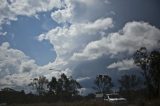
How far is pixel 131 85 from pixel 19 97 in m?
35.8

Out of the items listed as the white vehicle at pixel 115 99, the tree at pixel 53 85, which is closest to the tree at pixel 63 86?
the tree at pixel 53 85

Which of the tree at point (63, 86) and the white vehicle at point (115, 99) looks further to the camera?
the tree at point (63, 86)

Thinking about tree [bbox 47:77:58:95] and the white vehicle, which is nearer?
the white vehicle

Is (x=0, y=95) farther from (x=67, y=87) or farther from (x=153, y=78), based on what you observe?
(x=153, y=78)

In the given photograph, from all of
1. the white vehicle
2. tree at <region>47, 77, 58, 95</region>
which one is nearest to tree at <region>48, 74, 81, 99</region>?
tree at <region>47, 77, 58, 95</region>

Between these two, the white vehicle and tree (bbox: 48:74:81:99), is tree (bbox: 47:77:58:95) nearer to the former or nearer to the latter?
tree (bbox: 48:74:81:99)

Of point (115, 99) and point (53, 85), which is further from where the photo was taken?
point (53, 85)

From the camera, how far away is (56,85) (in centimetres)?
11494

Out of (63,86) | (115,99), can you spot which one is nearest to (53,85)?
(63,86)

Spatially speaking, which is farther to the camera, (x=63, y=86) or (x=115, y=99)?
(x=63, y=86)

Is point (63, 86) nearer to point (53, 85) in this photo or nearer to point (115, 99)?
point (53, 85)

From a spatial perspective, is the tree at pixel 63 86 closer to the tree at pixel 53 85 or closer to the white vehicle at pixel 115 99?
the tree at pixel 53 85

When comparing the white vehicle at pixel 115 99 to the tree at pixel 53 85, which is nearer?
the white vehicle at pixel 115 99

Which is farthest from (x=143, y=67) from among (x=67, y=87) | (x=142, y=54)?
(x=67, y=87)
